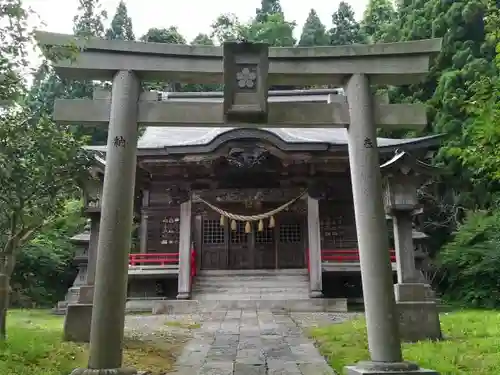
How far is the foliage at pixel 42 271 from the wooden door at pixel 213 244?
4371mm

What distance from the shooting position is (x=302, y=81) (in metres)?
6.11

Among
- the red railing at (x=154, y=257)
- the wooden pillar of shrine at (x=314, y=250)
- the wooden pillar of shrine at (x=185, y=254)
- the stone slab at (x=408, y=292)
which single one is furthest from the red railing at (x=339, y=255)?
the stone slab at (x=408, y=292)

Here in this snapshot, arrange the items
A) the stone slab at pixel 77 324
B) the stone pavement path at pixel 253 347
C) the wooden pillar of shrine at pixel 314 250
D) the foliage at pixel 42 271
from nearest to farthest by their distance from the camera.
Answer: the stone pavement path at pixel 253 347 < the stone slab at pixel 77 324 < the wooden pillar of shrine at pixel 314 250 < the foliage at pixel 42 271

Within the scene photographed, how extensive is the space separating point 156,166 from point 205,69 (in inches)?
344

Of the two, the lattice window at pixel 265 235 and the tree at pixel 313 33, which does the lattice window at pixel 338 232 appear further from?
the tree at pixel 313 33

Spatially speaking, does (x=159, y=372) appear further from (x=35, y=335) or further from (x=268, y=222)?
(x=268, y=222)

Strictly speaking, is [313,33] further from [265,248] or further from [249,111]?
[249,111]

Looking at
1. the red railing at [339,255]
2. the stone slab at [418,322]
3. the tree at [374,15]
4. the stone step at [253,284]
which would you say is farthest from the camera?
the tree at [374,15]

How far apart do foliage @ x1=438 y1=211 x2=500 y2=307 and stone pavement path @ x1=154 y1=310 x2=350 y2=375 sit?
6.46m

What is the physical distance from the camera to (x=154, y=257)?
1556 cm

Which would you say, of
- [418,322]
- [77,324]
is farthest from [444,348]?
[77,324]

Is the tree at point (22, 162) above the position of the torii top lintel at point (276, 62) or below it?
below

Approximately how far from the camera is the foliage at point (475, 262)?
14.9 meters

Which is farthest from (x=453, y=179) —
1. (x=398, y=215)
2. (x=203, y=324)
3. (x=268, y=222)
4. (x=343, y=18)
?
(x=343, y=18)
